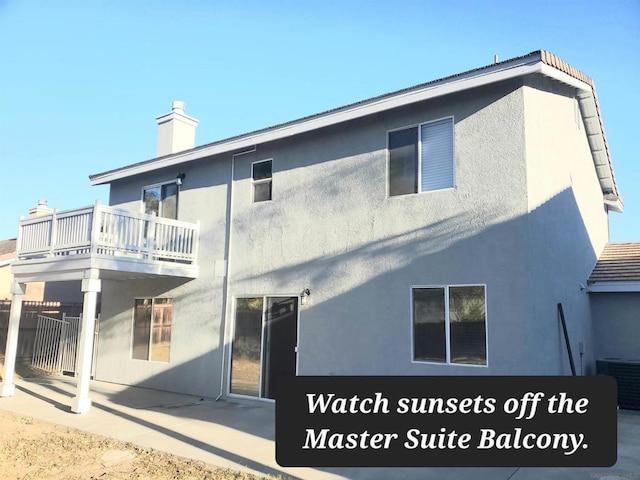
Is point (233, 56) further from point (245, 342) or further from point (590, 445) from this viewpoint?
point (590, 445)

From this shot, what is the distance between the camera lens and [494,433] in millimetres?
4645

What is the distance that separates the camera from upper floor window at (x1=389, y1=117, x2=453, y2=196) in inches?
352

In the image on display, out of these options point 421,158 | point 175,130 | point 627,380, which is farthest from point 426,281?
point 175,130

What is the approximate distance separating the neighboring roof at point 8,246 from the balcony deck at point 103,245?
14953mm

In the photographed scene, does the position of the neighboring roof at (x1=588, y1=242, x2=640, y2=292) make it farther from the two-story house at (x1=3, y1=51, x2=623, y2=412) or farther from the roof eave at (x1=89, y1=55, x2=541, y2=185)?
the roof eave at (x1=89, y1=55, x2=541, y2=185)

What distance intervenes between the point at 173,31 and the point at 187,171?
11.4 ft

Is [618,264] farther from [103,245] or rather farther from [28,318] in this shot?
[28,318]

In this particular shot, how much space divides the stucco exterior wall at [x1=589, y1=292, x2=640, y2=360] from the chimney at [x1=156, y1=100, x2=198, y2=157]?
11641 millimetres

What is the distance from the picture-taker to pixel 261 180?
11758mm

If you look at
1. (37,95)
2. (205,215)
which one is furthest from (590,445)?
(37,95)

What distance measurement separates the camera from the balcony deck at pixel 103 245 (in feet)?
34.7

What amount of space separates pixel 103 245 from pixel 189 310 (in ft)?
9.24

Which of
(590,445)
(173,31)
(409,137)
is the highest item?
(173,31)

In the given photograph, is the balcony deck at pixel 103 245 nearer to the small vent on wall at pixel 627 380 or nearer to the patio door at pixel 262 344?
the patio door at pixel 262 344
